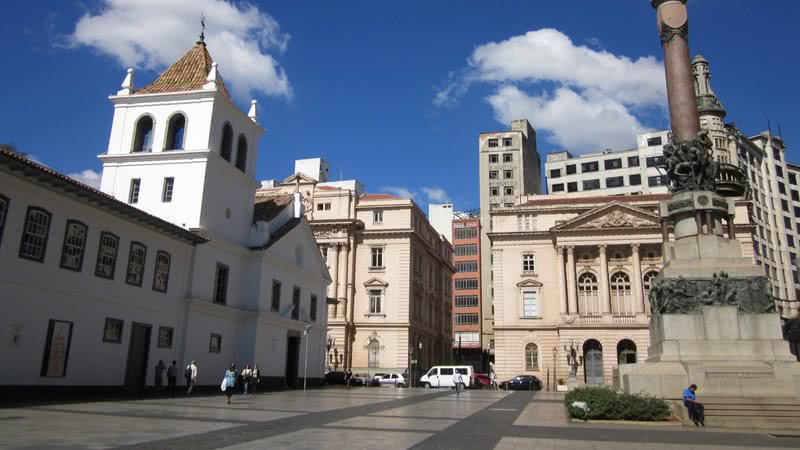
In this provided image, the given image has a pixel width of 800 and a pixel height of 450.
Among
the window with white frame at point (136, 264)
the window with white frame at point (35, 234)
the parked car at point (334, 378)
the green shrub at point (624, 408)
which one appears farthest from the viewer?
the parked car at point (334, 378)

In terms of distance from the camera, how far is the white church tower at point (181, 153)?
104ft

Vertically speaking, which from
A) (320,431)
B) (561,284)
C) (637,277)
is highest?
(637,277)

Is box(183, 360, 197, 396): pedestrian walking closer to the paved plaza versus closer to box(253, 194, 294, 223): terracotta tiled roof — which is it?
the paved plaza

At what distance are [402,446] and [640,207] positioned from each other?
53.5 meters

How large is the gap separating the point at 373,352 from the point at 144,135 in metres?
34.7

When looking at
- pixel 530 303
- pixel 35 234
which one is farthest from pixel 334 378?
pixel 35 234

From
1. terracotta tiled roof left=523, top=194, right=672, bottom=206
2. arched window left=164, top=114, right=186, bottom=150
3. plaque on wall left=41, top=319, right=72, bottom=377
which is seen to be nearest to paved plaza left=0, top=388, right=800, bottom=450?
plaque on wall left=41, top=319, right=72, bottom=377

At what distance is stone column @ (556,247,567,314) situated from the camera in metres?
58.0

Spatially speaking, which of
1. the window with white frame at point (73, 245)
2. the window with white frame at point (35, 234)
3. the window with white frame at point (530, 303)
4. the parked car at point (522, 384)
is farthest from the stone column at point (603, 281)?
the window with white frame at point (35, 234)

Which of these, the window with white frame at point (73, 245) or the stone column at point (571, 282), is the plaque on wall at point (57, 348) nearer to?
the window with white frame at point (73, 245)

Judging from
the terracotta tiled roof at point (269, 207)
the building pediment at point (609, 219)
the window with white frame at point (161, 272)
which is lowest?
the window with white frame at point (161, 272)

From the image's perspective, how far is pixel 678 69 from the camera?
22.6m

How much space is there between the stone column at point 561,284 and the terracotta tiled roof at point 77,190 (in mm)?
39923

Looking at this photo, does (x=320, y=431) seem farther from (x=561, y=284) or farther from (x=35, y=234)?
(x=561, y=284)
